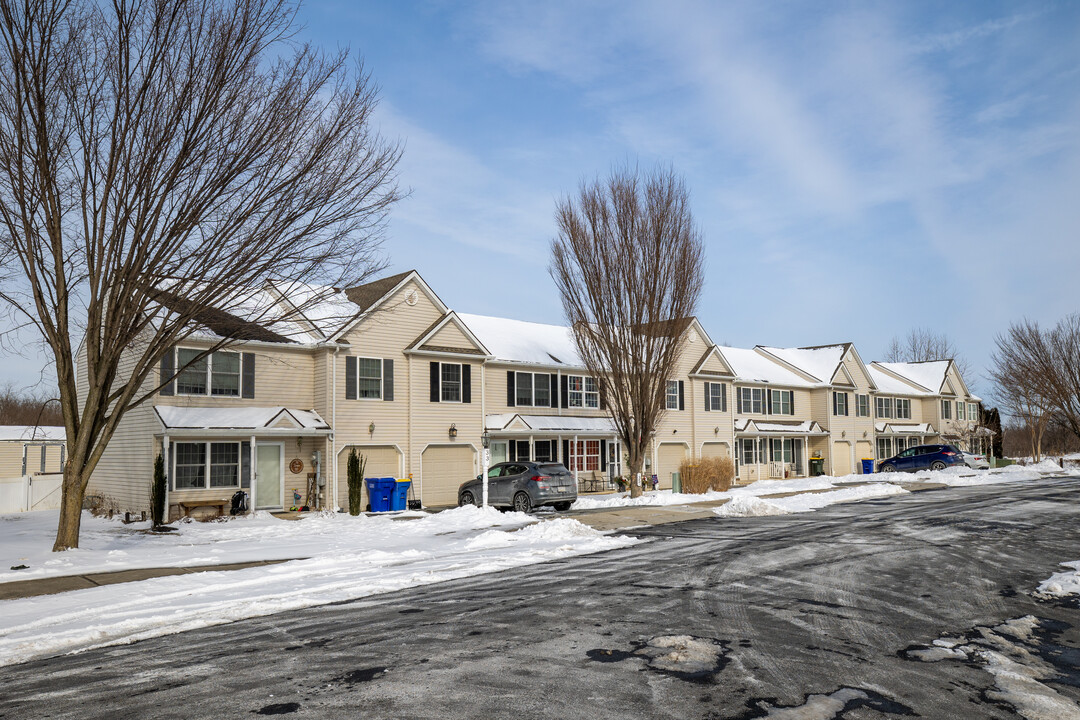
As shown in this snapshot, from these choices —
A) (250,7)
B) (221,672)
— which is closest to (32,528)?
(250,7)

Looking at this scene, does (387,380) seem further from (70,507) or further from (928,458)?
(928,458)

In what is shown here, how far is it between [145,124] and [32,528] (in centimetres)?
1359

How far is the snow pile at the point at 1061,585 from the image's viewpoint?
10.7 metres

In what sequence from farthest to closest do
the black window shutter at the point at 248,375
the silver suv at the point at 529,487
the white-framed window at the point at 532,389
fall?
→ the white-framed window at the point at 532,389, the black window shutter at the point at 248,375, the silver suv at the point at 529,487

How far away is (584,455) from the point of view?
115ft

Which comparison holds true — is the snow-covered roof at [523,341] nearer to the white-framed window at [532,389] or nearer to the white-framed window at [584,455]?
the white-framed window at [532,389]

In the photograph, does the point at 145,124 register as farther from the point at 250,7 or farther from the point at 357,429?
the point at 357,429

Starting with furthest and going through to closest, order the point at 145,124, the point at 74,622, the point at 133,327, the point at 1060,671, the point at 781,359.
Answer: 1. the point at 781,359
2. the point at 133,327
3. the point at 145,124
4. the point at 74,622
5. the point at 1060,671

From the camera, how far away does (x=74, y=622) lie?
9664 millimetres

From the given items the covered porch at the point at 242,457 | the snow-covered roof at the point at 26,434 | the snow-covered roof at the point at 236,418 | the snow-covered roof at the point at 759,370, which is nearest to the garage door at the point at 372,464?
the covered porch at the point at 242,457

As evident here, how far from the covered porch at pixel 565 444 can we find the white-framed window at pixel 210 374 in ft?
31.5

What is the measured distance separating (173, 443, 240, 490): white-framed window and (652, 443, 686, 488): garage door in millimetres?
20088

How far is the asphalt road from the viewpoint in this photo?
614 centimetres

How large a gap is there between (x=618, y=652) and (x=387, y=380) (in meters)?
21.0
